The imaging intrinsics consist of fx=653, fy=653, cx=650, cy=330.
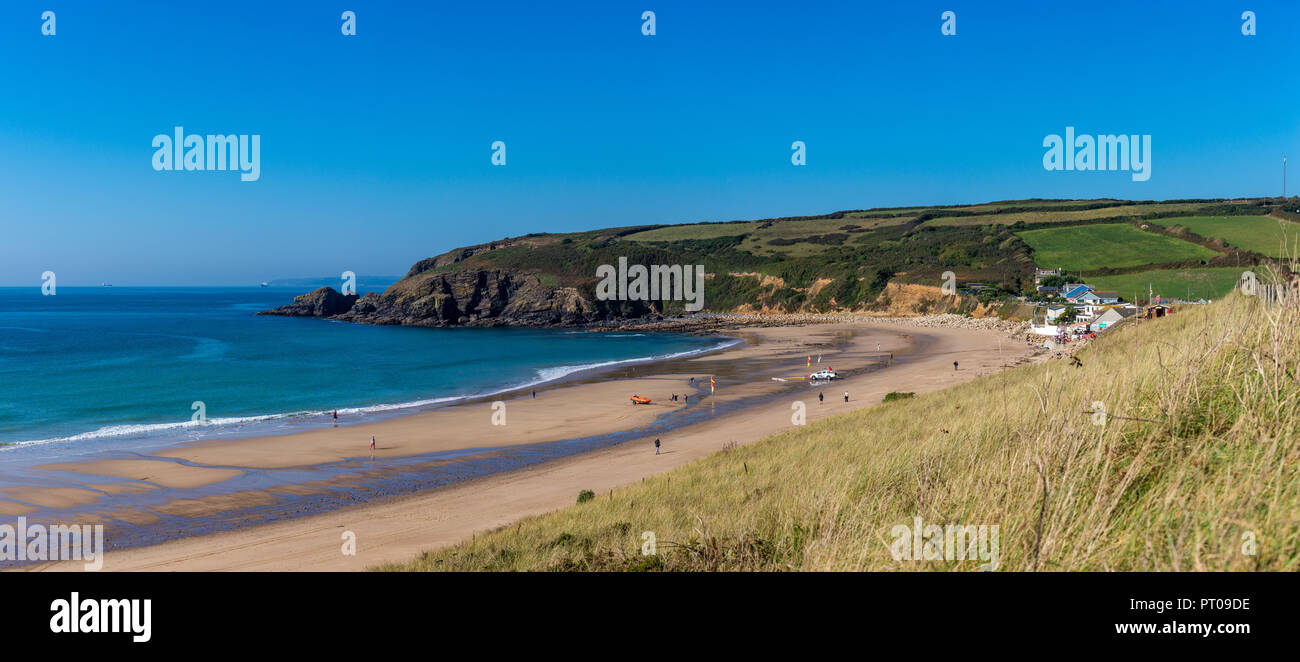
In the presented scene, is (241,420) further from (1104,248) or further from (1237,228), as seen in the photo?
(1237,228)

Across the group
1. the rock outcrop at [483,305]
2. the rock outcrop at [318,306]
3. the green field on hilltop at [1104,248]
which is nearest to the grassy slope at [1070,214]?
the green field on hilltop at [1104,248]

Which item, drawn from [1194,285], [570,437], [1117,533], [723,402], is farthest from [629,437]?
[1194,285]

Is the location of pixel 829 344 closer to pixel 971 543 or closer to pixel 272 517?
pixel 272 517

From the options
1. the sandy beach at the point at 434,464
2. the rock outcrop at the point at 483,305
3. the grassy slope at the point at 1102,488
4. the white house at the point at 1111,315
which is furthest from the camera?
the rock outcrop at the point at 483,305

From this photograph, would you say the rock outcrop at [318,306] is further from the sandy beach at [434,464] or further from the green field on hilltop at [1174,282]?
the green field on hilltop at [1174,282]

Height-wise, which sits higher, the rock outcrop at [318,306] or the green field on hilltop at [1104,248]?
the green field on hilltop at [1104,248]
